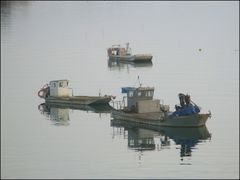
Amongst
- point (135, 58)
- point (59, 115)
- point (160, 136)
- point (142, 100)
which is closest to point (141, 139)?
point (160, 136)

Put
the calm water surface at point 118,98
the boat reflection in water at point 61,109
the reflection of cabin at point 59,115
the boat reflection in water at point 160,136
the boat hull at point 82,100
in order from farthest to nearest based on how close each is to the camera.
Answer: the boat hull at point 82,100
the boat reflection in water at point 61,109
the reflection of cabin at point 59,115
the boat reflection in water at point 160,136
the calm water surface at point 118,98

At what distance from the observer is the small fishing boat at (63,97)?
247ft

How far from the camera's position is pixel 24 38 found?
474 feet

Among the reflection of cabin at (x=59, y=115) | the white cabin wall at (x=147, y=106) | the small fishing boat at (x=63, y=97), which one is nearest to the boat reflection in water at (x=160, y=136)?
the white cabin wall at (x=147, y=106)

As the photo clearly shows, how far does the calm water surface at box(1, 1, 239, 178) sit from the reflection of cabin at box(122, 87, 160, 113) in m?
1.99

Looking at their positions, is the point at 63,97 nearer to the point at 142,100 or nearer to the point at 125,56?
the point at 142,100

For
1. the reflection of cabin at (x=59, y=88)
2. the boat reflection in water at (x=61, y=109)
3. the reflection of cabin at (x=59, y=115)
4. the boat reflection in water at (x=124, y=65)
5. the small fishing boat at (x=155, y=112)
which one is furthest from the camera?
the boat reflection in water at (x=124, y=65)

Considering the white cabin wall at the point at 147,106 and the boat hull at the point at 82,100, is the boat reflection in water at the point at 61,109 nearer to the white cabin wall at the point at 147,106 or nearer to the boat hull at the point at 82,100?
the boat hull at the point at 82,100

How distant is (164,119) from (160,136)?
259 cm

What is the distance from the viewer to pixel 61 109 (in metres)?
75.3

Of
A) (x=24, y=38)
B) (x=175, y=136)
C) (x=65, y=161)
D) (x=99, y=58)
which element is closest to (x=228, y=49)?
(x=99, y=58)

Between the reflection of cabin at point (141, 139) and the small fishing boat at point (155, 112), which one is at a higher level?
the small fishing boat at point (155, 112)

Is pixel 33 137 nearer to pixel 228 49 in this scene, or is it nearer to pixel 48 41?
pixel 228 49

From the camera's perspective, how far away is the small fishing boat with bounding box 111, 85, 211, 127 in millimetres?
63156
